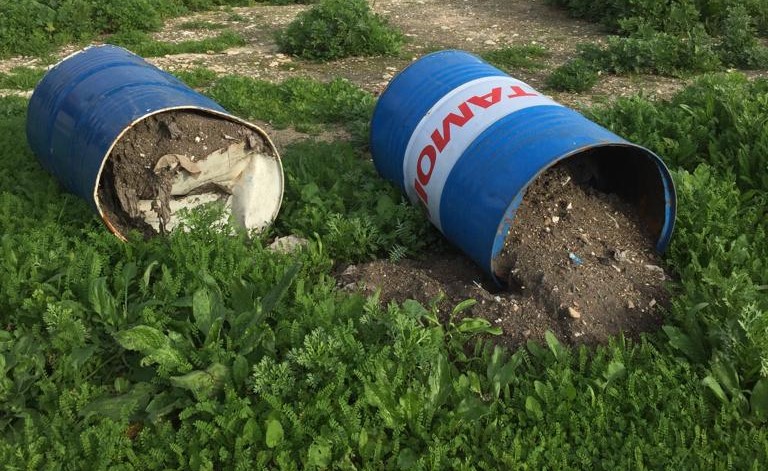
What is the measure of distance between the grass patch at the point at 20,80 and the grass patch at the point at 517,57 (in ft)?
14.8

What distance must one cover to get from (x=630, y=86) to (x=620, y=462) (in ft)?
16.2

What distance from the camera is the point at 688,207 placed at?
4047mm

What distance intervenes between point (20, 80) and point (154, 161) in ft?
Result: 11.8

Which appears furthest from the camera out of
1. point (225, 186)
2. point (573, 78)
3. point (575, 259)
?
point (573, 78)

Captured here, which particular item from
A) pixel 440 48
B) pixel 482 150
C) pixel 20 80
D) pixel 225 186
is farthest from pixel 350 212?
pixel 440 48

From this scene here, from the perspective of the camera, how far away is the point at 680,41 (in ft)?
23.3

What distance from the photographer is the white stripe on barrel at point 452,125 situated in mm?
3930

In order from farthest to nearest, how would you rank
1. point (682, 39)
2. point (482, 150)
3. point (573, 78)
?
point (682, 39) < point (573, 78) < point (482, 150)

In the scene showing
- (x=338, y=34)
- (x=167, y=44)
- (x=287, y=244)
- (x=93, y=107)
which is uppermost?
(x=93, y=107)

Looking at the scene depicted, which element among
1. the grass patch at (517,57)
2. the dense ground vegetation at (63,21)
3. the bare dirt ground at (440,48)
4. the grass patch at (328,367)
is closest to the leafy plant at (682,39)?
the bare dirt ground at (440,48)

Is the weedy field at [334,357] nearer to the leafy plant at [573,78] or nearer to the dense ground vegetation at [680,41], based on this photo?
the leafy plant at [573,78]

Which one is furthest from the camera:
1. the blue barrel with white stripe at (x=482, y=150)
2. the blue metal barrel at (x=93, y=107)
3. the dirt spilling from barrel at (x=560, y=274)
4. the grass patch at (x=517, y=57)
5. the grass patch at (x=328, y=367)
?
the grass patch at (x=517, y=57)

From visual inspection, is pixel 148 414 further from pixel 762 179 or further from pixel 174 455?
pixel 762 179

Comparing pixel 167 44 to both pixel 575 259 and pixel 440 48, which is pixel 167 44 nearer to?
pixel 440 48
